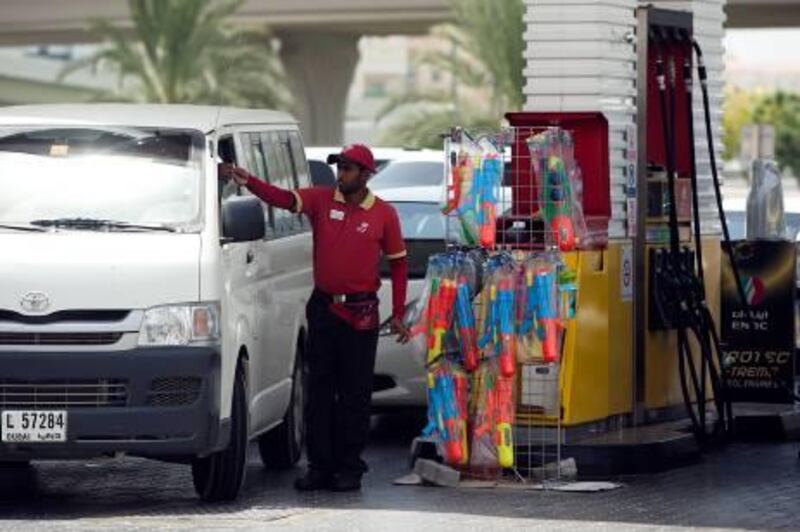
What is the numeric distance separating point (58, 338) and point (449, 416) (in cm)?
246

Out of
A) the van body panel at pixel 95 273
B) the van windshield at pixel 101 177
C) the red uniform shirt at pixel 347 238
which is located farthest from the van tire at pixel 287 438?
the van body panel at pixel 95 273

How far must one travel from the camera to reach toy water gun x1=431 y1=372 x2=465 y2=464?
13.2 metres

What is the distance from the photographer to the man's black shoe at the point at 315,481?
42.9ft

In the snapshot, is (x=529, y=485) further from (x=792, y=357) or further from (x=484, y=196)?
(x=792, y=357)

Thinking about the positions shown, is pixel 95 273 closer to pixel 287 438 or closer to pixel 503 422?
pixel 503 422

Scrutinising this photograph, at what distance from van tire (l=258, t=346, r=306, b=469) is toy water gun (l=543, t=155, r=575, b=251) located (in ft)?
6.07

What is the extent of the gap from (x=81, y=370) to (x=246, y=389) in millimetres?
1169

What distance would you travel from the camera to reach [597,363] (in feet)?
46.6

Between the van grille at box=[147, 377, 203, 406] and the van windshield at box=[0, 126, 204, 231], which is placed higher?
the van windshield at box=[0, 126, 204, 231]

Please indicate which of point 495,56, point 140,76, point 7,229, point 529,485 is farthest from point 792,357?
point 140,76

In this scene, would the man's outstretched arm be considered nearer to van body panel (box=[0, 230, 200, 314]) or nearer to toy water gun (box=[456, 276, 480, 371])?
van body panel (box=[0, 230, 200, 314])

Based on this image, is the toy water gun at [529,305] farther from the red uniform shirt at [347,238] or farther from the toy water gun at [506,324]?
the red uniform shirt at [347,238]

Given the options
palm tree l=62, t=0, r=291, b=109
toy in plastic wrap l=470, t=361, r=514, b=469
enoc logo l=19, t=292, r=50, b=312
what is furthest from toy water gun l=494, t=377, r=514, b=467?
palm tree l=62, t=0, r=291, b=109

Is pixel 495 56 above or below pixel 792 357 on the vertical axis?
above
